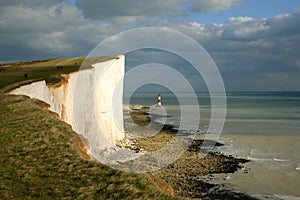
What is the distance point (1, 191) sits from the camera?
664 centimetres

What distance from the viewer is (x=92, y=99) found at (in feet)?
78.4

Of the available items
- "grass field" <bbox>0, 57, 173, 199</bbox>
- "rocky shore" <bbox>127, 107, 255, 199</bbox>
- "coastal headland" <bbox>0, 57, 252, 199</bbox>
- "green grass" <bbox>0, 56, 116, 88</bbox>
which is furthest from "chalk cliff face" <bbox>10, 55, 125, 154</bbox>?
"grass field" <bbox>0, 57, 173, 199</bbox>

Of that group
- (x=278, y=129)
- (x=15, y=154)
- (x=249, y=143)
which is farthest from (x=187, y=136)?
(x=15, y=154)

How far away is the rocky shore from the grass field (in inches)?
227

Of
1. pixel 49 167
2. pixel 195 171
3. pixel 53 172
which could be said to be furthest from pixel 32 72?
pixel 53 172

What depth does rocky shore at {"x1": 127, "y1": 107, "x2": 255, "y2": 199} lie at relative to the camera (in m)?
16.1

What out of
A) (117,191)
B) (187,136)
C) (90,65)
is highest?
(90,65)

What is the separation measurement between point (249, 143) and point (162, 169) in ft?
42.6

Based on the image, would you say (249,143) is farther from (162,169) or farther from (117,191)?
(117,191)

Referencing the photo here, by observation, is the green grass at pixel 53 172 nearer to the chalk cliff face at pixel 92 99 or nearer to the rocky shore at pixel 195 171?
the rocky shore at pixel 195 171

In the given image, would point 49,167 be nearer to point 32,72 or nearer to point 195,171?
point 195,171

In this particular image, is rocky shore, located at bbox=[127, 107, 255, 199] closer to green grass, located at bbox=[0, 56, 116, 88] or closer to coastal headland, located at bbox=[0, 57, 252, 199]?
coastal headland, located at bbox=[0, 57, 252, 199]

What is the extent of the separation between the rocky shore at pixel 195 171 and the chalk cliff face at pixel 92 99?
2851 millimetres

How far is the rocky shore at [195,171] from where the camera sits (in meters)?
16.1
